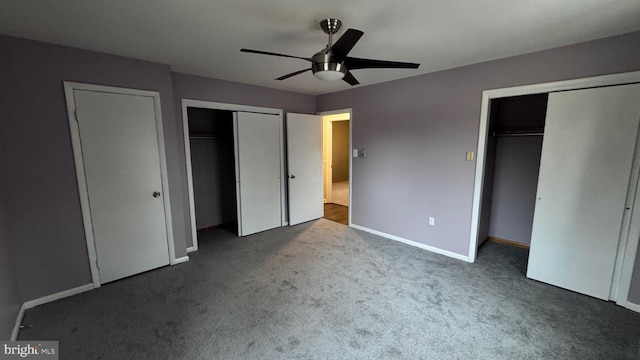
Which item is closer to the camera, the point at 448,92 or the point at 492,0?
the point at 492,0

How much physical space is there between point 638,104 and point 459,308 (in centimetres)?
226

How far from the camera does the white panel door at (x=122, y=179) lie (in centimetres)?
254

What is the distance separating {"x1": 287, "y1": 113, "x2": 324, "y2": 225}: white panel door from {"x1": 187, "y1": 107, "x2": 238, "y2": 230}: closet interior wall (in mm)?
1061

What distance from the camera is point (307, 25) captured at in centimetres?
199

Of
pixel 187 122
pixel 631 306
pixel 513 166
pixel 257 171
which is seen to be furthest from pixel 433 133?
pixel 187 122

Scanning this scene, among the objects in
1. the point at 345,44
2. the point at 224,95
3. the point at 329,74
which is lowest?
the point at 329,74

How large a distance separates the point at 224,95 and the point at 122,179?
170cm

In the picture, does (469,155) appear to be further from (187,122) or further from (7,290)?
(7,290)

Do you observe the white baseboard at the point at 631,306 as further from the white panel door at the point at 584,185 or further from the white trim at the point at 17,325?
the white trim at the point at 17,325

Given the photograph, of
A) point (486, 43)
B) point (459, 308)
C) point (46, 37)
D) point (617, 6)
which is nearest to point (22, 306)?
point (46, 37)

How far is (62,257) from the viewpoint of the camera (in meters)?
2.47

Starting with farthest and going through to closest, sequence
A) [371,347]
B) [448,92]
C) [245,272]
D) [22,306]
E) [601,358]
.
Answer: [448,92] → [245,272] → [22,306] → [371,347] → [601,358]

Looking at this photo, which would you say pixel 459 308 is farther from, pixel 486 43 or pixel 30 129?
pixel 30 129

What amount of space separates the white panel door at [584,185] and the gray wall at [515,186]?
3.36 feet
